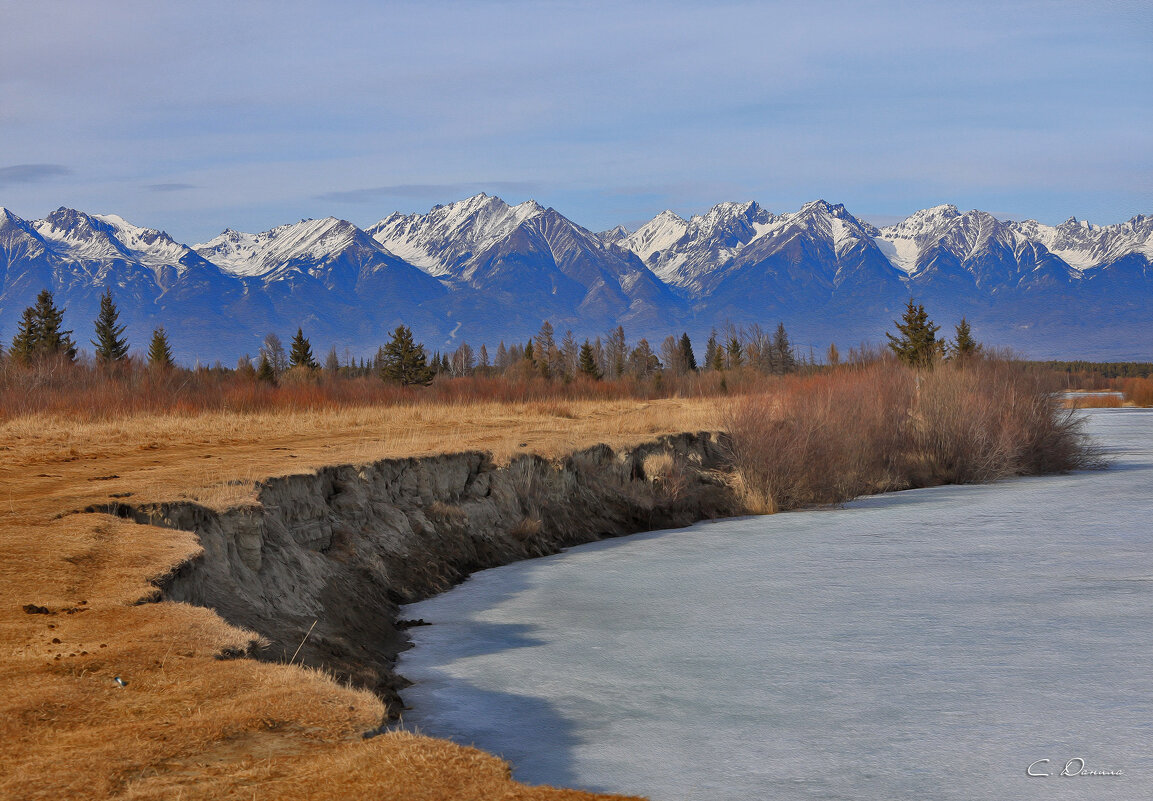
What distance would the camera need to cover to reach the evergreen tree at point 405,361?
71.2 m

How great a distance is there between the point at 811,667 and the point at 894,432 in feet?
70.7

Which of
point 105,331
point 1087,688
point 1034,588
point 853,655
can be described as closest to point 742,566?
point 1034,588

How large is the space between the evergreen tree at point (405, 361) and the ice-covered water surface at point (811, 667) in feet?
177

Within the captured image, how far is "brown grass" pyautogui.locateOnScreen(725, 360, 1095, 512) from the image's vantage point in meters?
25.4

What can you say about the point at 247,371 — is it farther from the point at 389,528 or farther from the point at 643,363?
the point at 643,363

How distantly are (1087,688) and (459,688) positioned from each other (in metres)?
5.74

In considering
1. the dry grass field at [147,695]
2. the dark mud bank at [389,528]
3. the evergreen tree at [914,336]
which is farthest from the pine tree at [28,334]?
the evergreen tree at [914,336]

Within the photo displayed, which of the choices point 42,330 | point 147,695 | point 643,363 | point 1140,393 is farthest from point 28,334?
point 1140,393

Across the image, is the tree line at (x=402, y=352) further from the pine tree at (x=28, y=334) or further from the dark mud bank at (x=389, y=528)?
the dark mud bank at (x=389, y=528)

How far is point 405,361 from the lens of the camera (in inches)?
2891

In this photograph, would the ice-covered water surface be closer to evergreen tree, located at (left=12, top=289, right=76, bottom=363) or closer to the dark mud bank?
the dark mud bank
